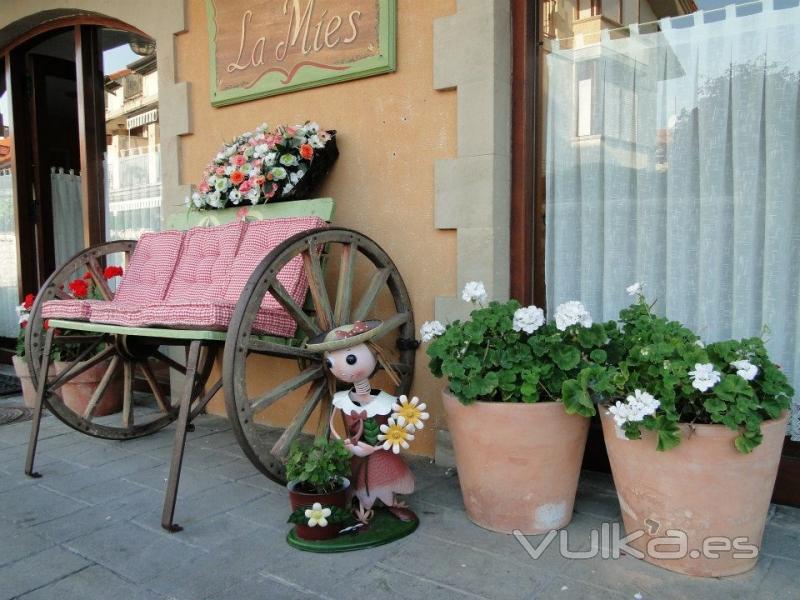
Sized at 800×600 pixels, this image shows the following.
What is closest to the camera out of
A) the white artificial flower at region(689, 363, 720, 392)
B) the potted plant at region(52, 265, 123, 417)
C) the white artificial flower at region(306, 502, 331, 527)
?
the white artificial flower at region(689, 363, 720, 392)

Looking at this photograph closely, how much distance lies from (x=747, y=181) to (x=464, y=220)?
3.58ft

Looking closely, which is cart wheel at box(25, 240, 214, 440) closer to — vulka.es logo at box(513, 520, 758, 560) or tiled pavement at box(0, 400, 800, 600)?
tiled pavement at box(0, 400, 800, 600)

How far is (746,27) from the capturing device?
2436 mm

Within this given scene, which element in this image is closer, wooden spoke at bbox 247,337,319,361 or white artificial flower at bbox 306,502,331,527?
white artificial flower at bbox 306,502,331,527

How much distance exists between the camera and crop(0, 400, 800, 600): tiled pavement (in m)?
1.88

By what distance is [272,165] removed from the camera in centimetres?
317

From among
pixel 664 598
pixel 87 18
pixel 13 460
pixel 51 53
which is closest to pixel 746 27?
pixel 664 598

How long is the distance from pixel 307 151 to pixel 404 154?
1.51 ft

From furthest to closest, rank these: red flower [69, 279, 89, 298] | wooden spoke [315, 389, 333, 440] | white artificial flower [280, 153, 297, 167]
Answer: red flower [69, 279, 89, 298]
white artificial flower [280, 153, 297, 167]
wooden spoke [315, 389, 333, 440]

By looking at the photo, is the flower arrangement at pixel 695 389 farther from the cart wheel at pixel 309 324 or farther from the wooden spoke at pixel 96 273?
the wooden spoke at pixel 96 273

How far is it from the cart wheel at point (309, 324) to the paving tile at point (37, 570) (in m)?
0.63

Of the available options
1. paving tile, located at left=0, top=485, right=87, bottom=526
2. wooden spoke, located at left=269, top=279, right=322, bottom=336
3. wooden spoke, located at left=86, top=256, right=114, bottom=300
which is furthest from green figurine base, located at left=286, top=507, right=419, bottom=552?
wooden spoke, located at left=86, top=256, right=114, bottom=300

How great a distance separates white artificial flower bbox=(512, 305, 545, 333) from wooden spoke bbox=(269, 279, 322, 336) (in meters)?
0.82

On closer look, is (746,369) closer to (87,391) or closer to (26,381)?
(87,391)
